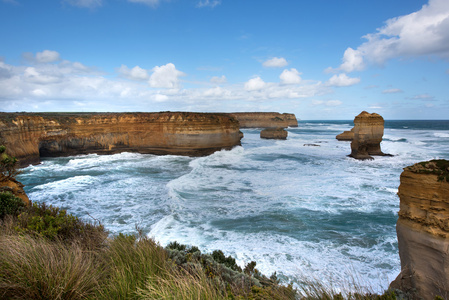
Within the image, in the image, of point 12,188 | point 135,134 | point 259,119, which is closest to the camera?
point 12,188

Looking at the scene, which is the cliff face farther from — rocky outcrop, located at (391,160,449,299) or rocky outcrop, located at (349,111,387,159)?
rocky outcrop, located at (391,160,449,299)

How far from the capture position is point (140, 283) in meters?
2.95

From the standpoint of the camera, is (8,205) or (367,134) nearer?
(8,205)

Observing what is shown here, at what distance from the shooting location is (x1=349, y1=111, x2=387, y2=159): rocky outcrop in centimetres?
2411

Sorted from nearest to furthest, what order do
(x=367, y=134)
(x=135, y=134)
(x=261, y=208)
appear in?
(x=261, y=208) → (x=367, y=134) → (x=135, y=134)

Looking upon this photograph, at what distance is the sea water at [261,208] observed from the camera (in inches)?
265

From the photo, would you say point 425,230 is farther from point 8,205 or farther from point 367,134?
point 367,134

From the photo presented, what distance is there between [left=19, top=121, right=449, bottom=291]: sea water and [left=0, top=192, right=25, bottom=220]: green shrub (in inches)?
65.2

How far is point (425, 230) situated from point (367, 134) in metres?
22.9

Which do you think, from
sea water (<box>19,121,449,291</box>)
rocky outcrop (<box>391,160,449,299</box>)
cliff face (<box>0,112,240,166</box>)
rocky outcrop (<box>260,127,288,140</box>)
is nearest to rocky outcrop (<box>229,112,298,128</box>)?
rocky outcrop (<box>260,127,288,140</box>)

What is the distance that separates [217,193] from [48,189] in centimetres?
971

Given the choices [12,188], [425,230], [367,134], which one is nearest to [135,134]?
[12,188]

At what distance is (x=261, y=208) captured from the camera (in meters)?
10.8

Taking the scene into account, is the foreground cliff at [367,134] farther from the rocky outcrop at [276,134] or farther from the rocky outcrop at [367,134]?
the rocky outcrop at [276,134]
